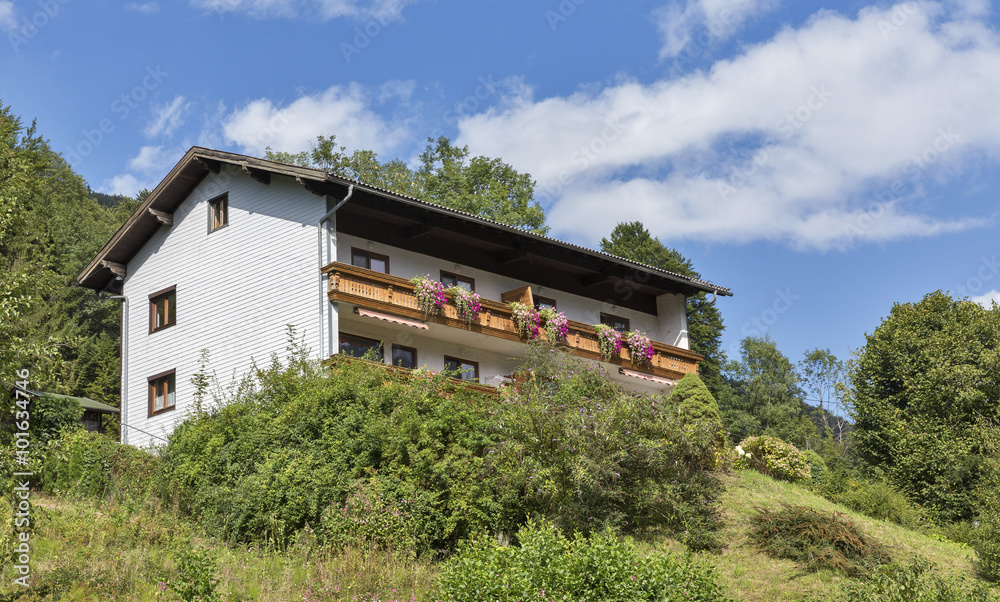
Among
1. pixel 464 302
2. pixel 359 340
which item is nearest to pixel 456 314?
pixel 464 302

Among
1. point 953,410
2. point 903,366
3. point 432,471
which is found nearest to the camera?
point 432,471

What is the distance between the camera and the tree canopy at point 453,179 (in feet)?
149

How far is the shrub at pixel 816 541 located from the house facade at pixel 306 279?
10.6 metres

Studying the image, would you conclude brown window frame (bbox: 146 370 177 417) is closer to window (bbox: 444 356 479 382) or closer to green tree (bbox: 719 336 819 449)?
window (bbox: 444 356 479 382)

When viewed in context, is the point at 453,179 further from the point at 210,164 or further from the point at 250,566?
the point at 250,566

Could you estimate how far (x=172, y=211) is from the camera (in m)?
29.7

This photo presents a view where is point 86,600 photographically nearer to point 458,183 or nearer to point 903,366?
point 903,366

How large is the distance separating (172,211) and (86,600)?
19.2m

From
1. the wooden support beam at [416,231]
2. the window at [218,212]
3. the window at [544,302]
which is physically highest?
the window at [218,212]

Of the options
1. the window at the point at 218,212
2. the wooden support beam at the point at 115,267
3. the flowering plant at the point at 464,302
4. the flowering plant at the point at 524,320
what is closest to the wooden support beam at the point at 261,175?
the window at the point at 218,212

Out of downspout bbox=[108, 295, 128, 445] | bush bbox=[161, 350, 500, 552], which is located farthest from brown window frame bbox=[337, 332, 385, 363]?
downspout bbox=[108, 295, 128, 445]

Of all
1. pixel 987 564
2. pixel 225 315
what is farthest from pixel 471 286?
pixel 987 564

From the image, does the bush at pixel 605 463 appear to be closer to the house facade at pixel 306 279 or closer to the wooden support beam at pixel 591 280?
the house facade at pixel 306 279

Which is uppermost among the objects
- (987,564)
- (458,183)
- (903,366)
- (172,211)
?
(458,183)
